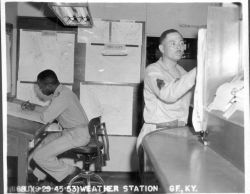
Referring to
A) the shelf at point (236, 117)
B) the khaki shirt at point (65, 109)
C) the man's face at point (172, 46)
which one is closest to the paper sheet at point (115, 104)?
the khaki shirt at point (65, 109)

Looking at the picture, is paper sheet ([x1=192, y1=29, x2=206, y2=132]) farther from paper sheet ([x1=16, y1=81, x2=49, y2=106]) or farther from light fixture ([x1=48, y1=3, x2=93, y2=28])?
paper sheet ([x1=16, y1=81, x2=49, y2=106])

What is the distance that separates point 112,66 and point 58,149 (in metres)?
0.94

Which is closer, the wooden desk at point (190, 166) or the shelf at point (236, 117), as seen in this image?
the wooden desk at point (190, 166)

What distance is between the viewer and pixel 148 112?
149 cm

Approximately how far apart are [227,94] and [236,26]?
24 cm

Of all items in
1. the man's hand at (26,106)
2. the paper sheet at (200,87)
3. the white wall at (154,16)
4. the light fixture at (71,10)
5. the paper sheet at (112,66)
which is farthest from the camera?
the paper sheet at (112,66)

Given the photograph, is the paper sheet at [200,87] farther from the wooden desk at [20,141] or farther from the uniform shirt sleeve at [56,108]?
the uniform shirt sleeve at [56,108]

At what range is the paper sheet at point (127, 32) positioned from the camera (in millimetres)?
2533

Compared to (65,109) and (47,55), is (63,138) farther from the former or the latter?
(47,55)

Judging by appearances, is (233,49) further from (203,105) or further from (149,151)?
(149,151)

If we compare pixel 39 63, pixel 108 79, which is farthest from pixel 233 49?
pixel 39 63

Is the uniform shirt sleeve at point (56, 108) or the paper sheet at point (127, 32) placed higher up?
the paper sheet at point (127, 32)

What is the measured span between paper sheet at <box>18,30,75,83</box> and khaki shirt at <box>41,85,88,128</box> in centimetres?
62
